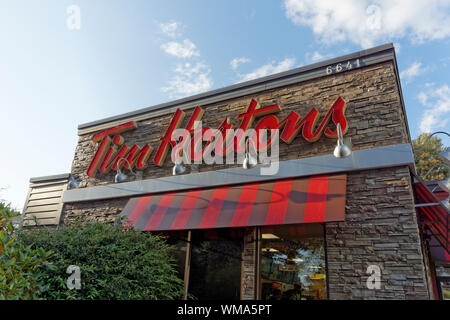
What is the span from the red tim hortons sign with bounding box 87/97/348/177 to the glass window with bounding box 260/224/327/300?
1.99m

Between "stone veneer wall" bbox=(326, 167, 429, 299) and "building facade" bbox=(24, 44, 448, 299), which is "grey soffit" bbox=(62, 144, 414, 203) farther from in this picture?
"stone veneer wall" bbox=(326, 167, 429, 299)

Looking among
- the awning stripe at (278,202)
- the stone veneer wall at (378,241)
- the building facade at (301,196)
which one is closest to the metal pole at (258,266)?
the building facade at (301,196)

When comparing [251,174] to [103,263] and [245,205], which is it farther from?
[103,263]

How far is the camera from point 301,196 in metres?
6.14

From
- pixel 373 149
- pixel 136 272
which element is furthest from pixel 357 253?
pixel 136 272

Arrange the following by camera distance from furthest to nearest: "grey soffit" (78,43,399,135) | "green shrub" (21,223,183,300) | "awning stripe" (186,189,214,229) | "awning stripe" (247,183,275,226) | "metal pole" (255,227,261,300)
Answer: "grey soffit" (78,43,399,135) → "awning stripe" (186,189,214,229) → "metal pole" (255,227,261,300) → "awning stripe" (247,183,275,226) → "green shrub" (21,223,183,300)

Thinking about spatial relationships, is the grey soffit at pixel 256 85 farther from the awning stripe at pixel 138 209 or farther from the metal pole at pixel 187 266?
the metal pole at pixel 187 266

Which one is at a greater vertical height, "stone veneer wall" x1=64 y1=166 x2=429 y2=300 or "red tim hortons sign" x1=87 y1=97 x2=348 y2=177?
"red tim hortons sign" x1=87 y1=97 x2=348 y2=177

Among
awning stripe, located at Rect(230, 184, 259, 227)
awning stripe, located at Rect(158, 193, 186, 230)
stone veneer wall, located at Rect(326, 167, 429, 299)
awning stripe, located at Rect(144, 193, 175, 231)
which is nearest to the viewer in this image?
stone veneer wall, located at Rect(326, 167, 429, 299)

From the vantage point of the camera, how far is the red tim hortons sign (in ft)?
22.3

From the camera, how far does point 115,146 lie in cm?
983

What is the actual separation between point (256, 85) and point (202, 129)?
1.82m

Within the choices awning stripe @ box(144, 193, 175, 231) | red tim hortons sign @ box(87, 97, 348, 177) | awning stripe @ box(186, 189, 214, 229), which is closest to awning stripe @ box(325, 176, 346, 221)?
red tim hortons sign @ box(87, 97, 348, 177)

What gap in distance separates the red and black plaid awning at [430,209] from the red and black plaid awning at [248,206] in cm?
144
